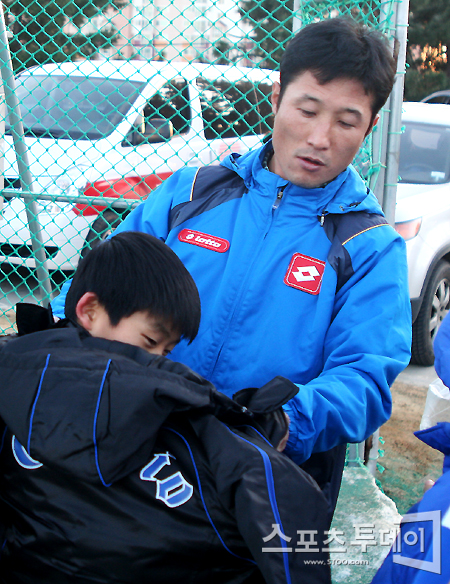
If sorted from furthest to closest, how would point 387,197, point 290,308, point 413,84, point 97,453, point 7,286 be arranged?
point 413,84 < point 7,286 < point 387,197 < point 290,308 < point 97,453

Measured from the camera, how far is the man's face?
145cm

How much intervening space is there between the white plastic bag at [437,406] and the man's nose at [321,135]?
1.29 meters

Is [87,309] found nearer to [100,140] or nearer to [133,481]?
[133,481]

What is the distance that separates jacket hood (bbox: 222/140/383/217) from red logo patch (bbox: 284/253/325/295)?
0.14m

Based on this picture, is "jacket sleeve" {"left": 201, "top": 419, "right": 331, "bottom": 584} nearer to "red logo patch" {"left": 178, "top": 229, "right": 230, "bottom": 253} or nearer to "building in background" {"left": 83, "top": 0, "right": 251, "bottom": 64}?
"red logo patch" {"left": 178, "top": 229, "right": 230, "bottom": 253}

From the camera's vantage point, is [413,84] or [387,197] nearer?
[387,197]

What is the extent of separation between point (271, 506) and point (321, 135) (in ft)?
3.00

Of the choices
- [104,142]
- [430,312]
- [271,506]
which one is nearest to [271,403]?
[271,506]

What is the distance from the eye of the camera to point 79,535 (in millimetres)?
953

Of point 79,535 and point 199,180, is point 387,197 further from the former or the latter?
point 79,535

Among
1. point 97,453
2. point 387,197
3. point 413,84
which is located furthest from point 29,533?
point 413,84

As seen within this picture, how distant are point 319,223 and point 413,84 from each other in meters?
16.6

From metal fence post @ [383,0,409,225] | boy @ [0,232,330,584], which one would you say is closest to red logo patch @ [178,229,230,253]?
boy @ [0,232,330,584]

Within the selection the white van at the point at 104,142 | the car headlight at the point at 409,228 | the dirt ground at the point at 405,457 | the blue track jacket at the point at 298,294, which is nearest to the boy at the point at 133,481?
the blue track jacket at the point at 298,294
